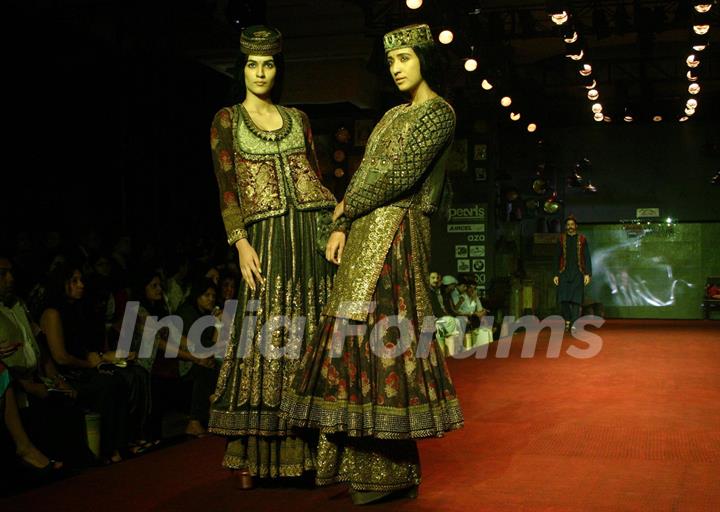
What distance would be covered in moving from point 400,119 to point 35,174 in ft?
21.7

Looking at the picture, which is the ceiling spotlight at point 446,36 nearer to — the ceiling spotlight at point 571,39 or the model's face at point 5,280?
the ceiling spotlight at point 571,39

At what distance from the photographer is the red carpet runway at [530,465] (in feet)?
10.1

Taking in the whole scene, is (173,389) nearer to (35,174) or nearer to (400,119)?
(400,119)

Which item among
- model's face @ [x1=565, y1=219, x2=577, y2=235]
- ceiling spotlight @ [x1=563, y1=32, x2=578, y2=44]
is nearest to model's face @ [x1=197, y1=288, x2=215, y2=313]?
ceiling spotlight @ [x1=563, y1=32, x2=578, y2=44]

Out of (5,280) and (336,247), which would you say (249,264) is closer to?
(336,247)

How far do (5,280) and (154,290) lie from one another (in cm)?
147

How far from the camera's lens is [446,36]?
10.1 meters

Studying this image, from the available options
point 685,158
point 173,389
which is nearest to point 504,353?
point 173,389

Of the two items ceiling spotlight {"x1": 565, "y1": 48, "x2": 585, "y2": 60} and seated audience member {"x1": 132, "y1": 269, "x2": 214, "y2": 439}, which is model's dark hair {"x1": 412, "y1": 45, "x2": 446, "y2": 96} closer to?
seated audience member {"x1": 132, "y1": 269, "x2": 214, "y2": 439}

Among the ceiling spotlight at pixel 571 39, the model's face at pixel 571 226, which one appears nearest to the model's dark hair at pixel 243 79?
the ceiling spotlight at pixel 571 39

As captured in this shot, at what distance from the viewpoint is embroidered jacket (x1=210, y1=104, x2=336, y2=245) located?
3277mm

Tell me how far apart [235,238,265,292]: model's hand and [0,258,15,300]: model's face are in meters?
1.59

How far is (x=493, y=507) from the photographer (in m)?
2.97

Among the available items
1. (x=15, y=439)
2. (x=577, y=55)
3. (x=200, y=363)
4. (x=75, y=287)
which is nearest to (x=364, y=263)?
(x=15, y=439)
